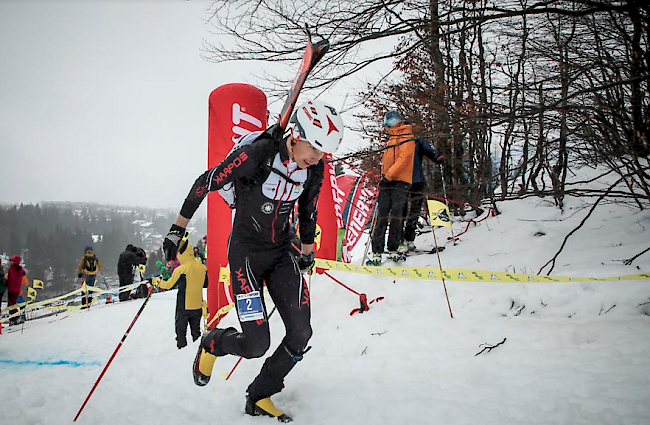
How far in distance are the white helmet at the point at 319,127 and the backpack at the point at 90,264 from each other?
1269 centimetres

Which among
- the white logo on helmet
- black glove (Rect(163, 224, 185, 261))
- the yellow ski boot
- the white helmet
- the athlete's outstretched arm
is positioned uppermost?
the white helmet

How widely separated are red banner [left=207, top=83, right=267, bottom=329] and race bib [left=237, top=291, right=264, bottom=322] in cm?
264

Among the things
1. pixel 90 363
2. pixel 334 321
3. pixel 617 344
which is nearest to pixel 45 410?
pixel 90 363

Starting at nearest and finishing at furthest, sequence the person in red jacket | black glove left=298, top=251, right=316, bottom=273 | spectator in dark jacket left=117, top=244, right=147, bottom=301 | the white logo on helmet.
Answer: the white logo on helmet
black glove left=298, top=251, right=316, bottom=273
the person in red jacket
spectator in dark jacket left=117, top=244, right=147, bottom=301

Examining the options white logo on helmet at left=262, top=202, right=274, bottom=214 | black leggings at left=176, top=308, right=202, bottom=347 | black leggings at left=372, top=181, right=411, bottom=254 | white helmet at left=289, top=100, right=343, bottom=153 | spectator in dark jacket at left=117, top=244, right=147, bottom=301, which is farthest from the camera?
spectator in dark jacket at left=117, top=244, right=147, bottom=301

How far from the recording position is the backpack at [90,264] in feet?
40.2

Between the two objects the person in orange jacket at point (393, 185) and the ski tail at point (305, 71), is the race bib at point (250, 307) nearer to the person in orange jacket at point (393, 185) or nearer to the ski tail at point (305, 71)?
the ski tail at point (305, 71)

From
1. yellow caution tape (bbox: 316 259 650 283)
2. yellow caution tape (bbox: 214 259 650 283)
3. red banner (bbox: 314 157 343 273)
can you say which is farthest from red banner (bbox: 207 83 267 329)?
red banner (bbox: 314 157 343 273)

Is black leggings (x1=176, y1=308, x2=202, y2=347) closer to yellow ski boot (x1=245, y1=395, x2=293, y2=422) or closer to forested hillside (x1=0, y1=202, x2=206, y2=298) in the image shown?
yellow ski boot (x1=245, y1=395, x2=293, y2=422)

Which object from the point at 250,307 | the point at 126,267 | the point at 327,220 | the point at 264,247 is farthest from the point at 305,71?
the point at 126,267

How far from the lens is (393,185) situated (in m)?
6.00

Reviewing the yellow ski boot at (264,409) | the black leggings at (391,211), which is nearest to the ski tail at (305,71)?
the yellow ski boot at (264,409)

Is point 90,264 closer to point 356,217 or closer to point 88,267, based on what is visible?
point 88,267

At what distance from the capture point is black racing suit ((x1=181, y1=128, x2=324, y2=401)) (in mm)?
2670
